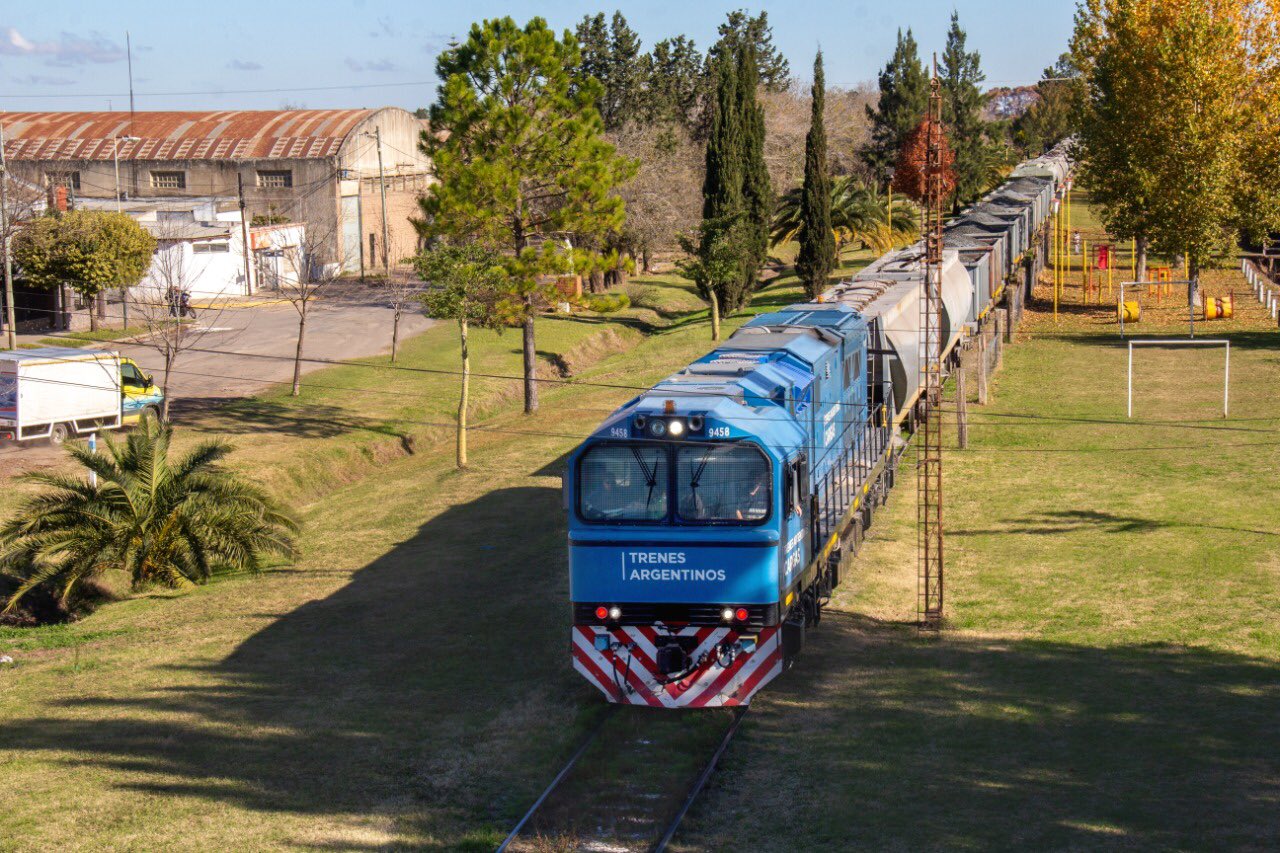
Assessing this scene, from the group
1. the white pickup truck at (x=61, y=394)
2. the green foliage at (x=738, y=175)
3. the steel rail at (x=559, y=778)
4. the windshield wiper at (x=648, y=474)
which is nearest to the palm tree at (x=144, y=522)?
the white pickup truck at (x=61, y=394)

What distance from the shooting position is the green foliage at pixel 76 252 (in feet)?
169

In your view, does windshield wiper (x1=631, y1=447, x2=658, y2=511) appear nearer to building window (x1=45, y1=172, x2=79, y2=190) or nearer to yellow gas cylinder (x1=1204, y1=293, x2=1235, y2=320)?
yellow gas cylinder (x1=1204, y1=293, x2=1235, y2=320)

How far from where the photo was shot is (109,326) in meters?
54.8

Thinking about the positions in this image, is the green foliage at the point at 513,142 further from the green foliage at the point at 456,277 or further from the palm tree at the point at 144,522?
the palm tree at the point at 144,522

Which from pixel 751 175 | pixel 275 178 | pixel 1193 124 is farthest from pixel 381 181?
pixel 1193 124

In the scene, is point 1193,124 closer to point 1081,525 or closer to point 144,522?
point 1081,525

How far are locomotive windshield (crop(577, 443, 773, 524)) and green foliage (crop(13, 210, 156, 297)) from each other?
1661 inches

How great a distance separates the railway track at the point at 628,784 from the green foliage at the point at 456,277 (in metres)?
19.2

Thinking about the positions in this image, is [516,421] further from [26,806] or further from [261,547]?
[26,806]

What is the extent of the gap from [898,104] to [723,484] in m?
72.1

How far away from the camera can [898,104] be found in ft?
270

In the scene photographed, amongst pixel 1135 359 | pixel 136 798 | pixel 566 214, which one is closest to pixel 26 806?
pixel 136 798

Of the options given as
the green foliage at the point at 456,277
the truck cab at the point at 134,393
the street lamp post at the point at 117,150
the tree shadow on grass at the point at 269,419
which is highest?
the street lamp post at the point at 117,150

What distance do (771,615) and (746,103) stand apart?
44410mm
